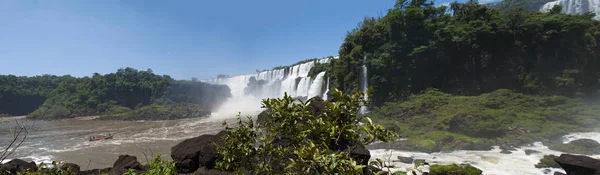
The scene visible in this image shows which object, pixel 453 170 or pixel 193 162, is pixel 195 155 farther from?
pixel 453 170

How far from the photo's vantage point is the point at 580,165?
6.81 metres

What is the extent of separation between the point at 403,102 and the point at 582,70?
12599mm

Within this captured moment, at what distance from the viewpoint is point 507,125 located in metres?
15.2

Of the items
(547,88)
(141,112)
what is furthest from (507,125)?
(141,112)

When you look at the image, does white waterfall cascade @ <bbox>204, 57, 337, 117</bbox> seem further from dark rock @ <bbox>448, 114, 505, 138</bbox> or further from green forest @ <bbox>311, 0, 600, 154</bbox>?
dark rock @ <bbox>448, 114, 505, 138</bbox>

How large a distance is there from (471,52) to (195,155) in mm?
25825

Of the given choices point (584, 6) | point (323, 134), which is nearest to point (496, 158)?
point (323, 134)

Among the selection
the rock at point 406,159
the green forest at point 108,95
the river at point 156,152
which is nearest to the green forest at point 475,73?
the river at point 156,152

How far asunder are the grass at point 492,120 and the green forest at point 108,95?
39.9 m

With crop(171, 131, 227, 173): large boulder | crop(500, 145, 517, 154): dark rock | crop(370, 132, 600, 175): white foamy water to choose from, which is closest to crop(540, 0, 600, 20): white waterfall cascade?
crop(370, 132, 600, 175): white foamy water

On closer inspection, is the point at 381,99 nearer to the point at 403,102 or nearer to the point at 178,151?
the point at 403,102

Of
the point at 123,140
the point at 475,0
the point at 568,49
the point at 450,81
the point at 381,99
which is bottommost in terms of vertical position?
the point at 123,140

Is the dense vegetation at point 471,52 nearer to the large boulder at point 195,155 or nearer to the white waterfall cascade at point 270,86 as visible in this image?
the white waterfall cascade at point 270,86

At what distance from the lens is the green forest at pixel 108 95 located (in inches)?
2012
